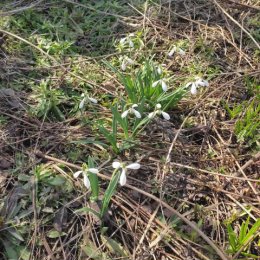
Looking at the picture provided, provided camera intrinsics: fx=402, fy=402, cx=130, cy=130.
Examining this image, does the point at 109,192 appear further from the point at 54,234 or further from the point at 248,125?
the point at 248,125

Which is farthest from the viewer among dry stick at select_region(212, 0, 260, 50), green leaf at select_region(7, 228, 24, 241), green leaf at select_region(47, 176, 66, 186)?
dry stick at select_region(212, 0, 260, 50)

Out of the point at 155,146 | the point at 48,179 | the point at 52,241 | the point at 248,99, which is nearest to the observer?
the point at 52,241

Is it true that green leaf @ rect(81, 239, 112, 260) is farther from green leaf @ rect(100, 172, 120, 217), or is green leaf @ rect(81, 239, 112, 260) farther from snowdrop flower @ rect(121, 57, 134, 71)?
snowdrop flower @ rect(121, 57, 134, 71)

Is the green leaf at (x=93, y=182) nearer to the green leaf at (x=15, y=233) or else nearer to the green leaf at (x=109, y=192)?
the green leaf at (x=109, y=192)

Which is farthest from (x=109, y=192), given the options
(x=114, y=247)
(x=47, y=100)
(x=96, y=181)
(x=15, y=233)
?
(x=47, y=100)

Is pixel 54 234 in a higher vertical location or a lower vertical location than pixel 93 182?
lower

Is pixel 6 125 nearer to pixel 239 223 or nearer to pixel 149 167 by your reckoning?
pixel 149 167

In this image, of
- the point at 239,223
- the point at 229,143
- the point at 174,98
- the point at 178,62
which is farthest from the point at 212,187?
the point at 178,62

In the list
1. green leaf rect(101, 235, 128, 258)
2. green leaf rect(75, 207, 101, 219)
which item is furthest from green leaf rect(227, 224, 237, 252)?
green leaf rect(75, 207, 101, 219)

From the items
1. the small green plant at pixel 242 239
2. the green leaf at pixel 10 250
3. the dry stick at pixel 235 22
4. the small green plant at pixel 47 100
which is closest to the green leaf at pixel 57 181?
the green leaf at pixel 10 250
